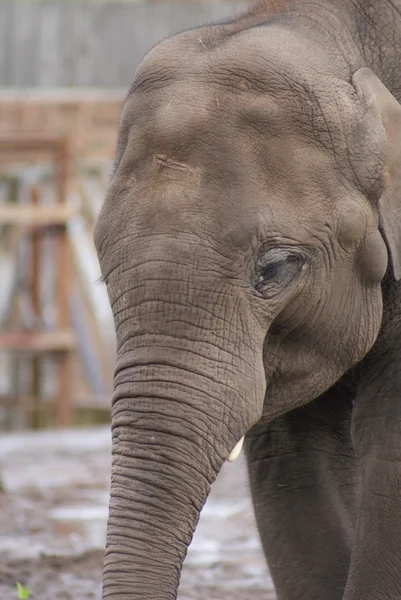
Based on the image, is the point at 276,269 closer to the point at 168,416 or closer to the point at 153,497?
the point at 168,416

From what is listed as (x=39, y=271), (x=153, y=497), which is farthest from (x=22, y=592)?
(x=39, y=271)

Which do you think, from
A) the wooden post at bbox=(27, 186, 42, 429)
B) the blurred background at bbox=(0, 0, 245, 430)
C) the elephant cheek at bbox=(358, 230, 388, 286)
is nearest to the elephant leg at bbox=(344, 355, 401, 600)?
the elephant cheek at bbox=(358, 230, 388, 286)

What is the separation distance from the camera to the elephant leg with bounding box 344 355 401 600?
14.7 feet

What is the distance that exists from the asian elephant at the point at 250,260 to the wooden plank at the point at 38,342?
761cm

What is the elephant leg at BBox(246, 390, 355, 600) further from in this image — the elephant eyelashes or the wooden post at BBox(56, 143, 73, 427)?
the wooden post at BBox(56, 143, 73, 427)

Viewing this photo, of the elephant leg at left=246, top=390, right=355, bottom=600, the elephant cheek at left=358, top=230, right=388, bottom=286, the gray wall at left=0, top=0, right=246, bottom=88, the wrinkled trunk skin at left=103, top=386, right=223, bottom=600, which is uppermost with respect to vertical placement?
the gray wall at left=0, top=0, right=246, bottom=88

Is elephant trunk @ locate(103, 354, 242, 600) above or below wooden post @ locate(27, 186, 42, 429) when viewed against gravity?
below

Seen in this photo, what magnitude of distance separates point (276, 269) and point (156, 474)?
0.71 metres

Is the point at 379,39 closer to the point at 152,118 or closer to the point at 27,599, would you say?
the point at 152,118

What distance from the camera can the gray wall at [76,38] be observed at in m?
24.2

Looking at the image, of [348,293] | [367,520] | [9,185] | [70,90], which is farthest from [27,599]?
[70,90]

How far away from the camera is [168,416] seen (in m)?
3.79

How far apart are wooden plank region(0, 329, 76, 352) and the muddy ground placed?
4.43 feet

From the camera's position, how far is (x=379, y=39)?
4.59 meters
